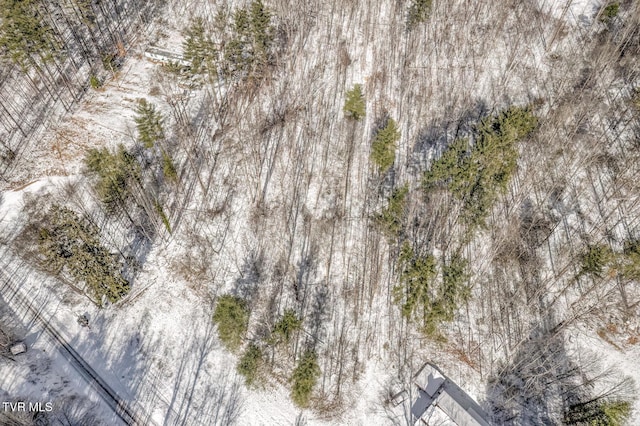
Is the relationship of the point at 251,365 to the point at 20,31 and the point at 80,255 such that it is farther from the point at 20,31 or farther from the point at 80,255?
the point at 20,31

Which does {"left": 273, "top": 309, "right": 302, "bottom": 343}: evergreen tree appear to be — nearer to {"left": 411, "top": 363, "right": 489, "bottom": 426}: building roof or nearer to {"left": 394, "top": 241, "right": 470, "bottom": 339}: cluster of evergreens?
{"left": 394, "top": 241, "right": 470, "bottom": 339}: cluster of evergreens

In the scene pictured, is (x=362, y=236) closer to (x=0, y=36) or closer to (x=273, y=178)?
(x=273, y=178)

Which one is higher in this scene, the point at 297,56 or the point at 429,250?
the point at 297,56

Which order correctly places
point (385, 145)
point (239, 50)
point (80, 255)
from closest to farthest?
point (80, 255)
point (385, 145)
point (239, 50)

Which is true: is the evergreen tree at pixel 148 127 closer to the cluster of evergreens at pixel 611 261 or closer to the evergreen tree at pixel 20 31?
the evergreen tree at pixel 20 31

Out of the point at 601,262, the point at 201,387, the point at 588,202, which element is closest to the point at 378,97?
the point at 588,202

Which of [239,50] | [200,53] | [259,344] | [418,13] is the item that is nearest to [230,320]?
[259,344]
